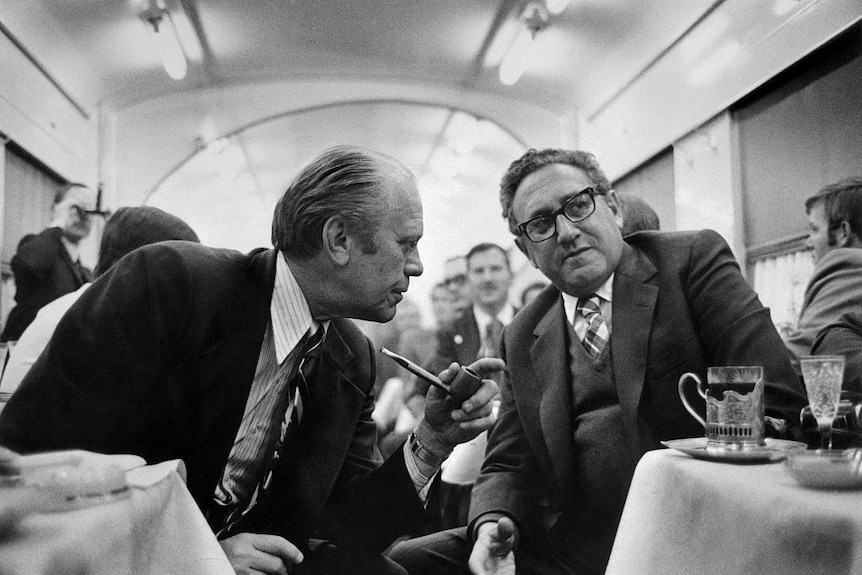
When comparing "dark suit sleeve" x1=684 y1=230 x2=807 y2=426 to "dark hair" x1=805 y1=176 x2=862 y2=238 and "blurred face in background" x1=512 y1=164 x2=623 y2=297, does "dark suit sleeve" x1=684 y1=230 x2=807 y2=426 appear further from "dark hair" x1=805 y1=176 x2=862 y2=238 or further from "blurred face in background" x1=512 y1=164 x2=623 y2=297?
"dark hair" x1=805 y1=176 x2=862 y2=238

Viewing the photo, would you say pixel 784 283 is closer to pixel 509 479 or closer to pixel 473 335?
pixel 473 335

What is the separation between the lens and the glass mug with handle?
979mm

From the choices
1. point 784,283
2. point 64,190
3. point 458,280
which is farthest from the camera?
point 784,283

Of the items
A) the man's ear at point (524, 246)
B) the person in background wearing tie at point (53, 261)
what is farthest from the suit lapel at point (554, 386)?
the person in background wearing tie at point (53, 261)

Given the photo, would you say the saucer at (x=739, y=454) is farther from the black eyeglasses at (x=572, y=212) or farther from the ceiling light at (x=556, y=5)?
the ceiling light at (x=556, y=5)

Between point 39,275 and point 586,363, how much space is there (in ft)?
4.50

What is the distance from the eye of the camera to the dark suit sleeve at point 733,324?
1260mm

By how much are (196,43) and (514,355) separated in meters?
1.09

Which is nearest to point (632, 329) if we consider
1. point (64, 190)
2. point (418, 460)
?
point (418, 460)

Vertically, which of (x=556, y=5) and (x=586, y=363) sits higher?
(x=556, y=5)

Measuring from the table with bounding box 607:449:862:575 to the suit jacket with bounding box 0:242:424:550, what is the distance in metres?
0.56

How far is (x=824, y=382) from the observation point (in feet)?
3.13

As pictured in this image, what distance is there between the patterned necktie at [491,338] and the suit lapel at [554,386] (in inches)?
25.9

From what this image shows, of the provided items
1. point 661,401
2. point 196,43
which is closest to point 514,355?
point 661,401
